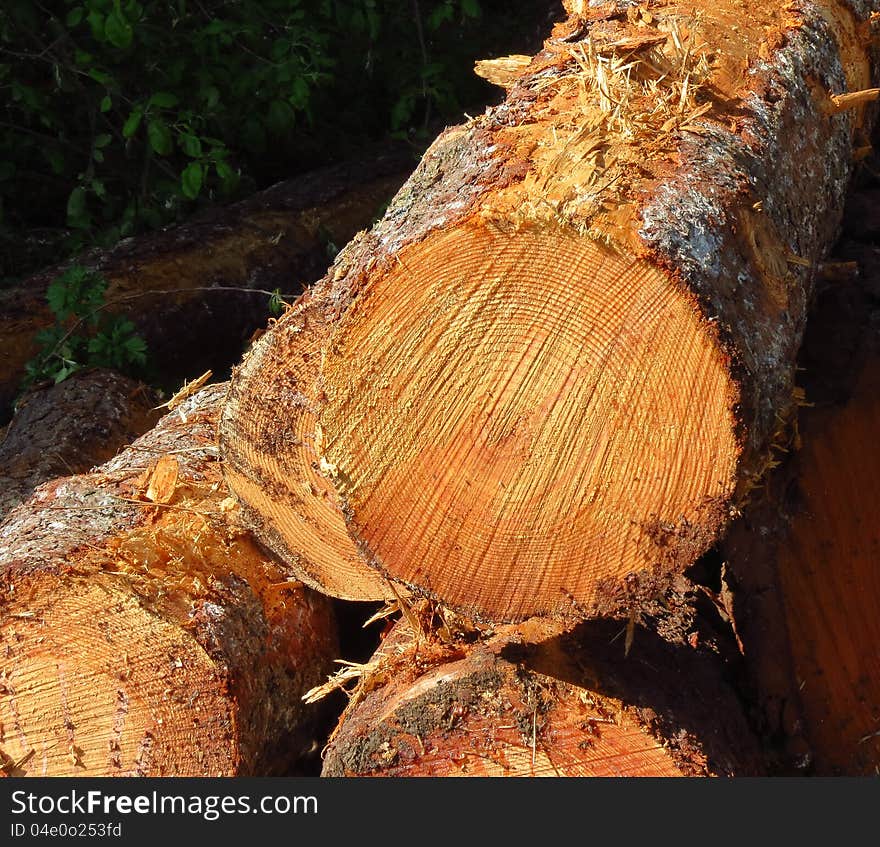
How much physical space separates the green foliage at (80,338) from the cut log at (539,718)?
2.13 m

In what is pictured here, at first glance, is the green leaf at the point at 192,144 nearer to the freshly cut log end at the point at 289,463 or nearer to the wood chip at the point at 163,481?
the wood chip at the point at 163,481

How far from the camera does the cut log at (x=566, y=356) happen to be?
1942mm

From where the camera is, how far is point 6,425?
13.5ft

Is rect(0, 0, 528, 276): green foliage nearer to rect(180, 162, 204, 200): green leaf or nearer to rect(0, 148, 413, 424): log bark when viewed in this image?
rect(180, 162, 204, 200): green leaf

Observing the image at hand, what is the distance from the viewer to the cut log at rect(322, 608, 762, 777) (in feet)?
→ 7.13

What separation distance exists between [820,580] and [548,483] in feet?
3.16

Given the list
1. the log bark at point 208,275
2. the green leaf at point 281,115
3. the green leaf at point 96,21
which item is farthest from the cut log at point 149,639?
the green leaf at point 281,115

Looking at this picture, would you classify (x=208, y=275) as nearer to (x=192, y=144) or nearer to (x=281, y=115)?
(x=192, y=144)

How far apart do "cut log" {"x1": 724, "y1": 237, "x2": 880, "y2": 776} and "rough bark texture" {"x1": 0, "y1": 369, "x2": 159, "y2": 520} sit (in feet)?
6.88

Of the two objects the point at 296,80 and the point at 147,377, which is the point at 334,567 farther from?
the point at 296,80

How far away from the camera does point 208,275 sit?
4.38 m

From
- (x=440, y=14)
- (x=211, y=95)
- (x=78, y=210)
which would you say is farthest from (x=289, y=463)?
(x=440, y=14)

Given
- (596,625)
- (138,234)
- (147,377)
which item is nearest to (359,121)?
(138,234)

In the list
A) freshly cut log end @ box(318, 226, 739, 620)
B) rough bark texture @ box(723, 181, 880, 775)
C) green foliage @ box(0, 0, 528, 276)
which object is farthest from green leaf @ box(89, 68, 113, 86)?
rough bark texture @ box(723, 181, 880, 775)
